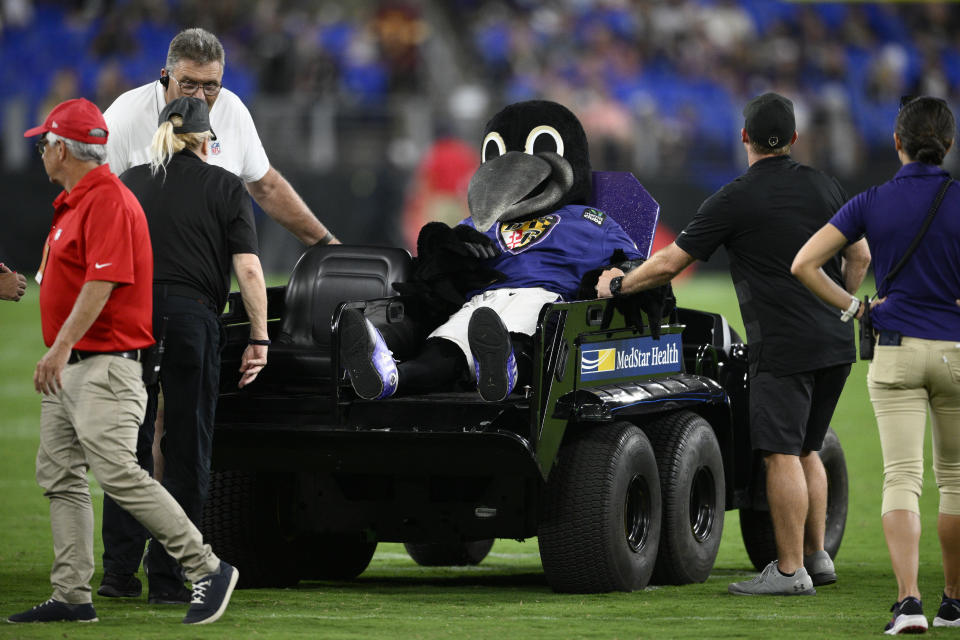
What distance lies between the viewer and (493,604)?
5738mm

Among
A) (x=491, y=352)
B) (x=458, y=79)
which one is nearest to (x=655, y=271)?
(x=491, y=352)

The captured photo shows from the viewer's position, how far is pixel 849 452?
37.7ft

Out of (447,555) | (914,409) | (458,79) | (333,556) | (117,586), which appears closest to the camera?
(914,409)

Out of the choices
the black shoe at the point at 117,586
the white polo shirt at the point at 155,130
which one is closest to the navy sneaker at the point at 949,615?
the black shoe at the point at 117,586

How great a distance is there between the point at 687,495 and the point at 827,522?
1.14 meters

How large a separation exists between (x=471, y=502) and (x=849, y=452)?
6.15m

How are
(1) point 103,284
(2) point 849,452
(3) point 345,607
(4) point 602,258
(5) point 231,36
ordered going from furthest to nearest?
(5) point 231,36, (2) point 849,452, (4) point 602,258, (3) point 345,607, (1) point 103,284

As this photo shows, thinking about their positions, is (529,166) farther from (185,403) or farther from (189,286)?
(185,403)

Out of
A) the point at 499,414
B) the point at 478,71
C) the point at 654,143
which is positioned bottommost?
the point at 499,414

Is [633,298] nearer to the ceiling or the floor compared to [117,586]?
nearer to the ceiling

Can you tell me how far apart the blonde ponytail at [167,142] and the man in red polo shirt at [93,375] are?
518 mm

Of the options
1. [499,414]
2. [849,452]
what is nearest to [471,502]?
[499,414]

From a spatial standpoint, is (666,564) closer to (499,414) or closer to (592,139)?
(499,414)

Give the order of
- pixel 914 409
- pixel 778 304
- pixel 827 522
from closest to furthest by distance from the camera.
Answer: pixel 914 409 < pixel 778 304 < pixel 827 522
